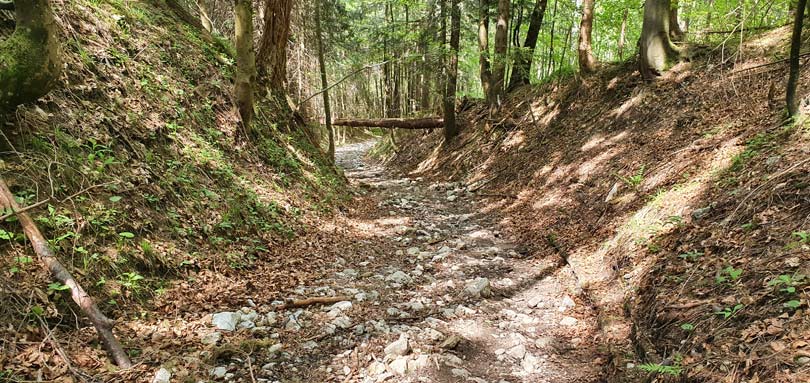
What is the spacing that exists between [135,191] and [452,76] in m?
10.7

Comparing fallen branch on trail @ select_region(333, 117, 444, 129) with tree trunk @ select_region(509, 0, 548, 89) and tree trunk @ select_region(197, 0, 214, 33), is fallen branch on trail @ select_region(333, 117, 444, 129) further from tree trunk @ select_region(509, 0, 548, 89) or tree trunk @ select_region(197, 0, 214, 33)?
tree trunk @ select_region(197, 0, 214, 33)

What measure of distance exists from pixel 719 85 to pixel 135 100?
8989 millimetres

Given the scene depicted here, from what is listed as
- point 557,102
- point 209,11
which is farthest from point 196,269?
point 209,11

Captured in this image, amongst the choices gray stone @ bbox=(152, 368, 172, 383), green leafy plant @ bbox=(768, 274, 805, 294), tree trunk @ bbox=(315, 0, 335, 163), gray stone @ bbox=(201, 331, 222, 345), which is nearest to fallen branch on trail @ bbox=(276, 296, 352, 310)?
gray stone @ bbox=(201, 331, 222, 345)

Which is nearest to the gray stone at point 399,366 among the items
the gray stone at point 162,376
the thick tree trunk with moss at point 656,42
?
the gray stone at point 162,376

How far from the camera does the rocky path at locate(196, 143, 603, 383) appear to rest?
3520mm

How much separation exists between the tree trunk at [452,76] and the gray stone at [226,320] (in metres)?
10.5

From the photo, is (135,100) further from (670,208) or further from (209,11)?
(209,11)

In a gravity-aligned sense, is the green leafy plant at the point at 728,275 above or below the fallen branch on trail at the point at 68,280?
below

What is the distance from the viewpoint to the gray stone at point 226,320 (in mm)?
3861

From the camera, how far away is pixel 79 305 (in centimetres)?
306

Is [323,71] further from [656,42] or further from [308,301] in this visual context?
[308,301]

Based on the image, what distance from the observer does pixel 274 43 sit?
10.4 meters

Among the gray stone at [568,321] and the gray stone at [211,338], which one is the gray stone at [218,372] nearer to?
the gray stone at [211,338]
